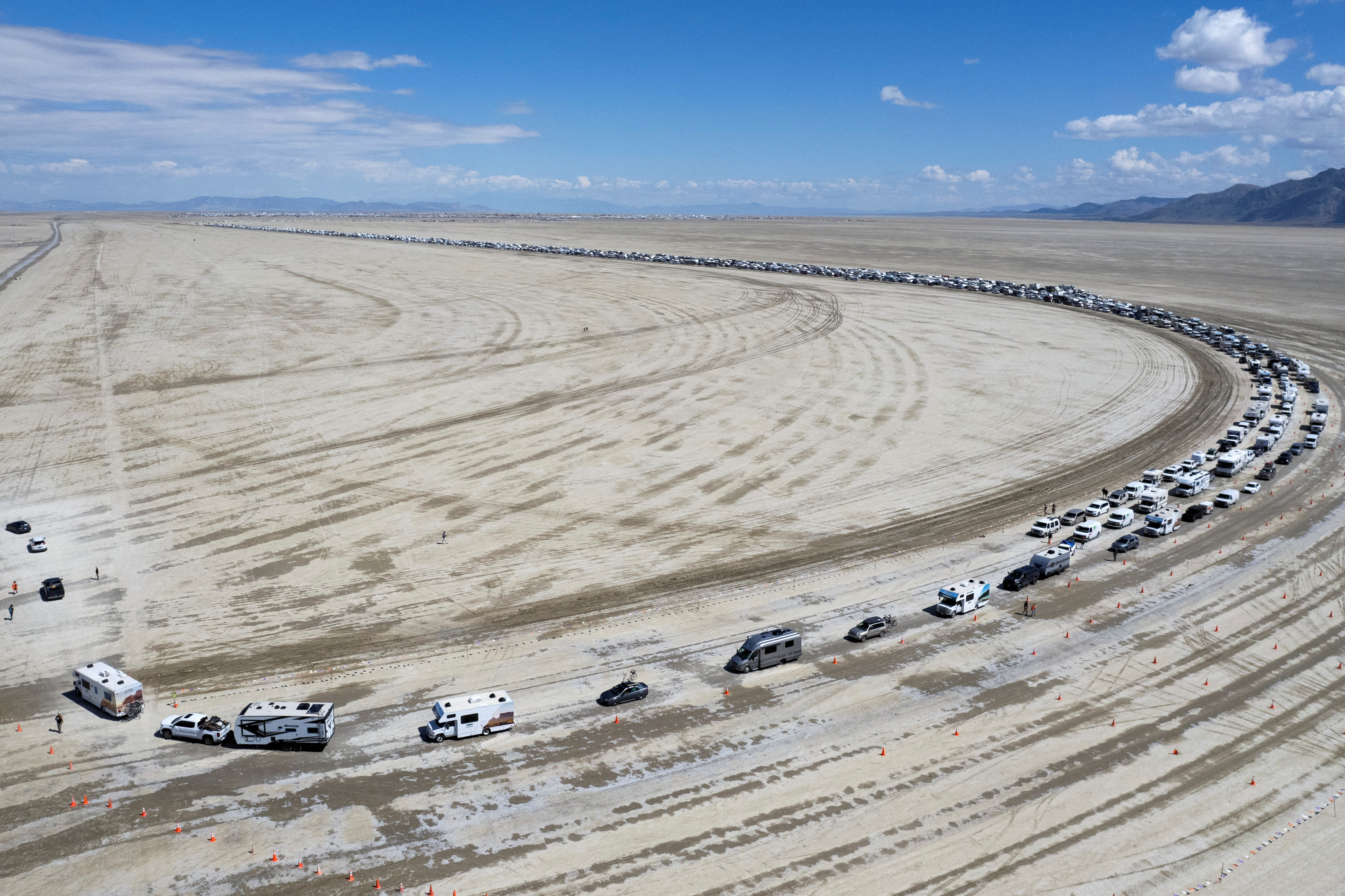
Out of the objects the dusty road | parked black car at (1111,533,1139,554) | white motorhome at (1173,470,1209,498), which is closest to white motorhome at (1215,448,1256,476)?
the dusty road

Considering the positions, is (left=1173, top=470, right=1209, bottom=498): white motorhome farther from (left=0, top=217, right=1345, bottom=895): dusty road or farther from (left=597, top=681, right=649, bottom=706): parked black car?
(left=597, top=681, right=649, bottom=706): parked black car

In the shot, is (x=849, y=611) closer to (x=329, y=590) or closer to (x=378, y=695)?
(x=378, y=695)

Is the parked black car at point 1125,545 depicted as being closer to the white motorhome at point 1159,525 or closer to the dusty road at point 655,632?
the dusty road at point 655,632

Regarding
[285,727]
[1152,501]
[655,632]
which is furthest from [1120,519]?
[285,727]

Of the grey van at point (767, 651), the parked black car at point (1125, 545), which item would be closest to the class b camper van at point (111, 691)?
the grey van at point (767, 651)

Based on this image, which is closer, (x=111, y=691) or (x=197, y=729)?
(x=197, y=729)

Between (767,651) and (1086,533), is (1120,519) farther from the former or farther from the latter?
(767,651)
